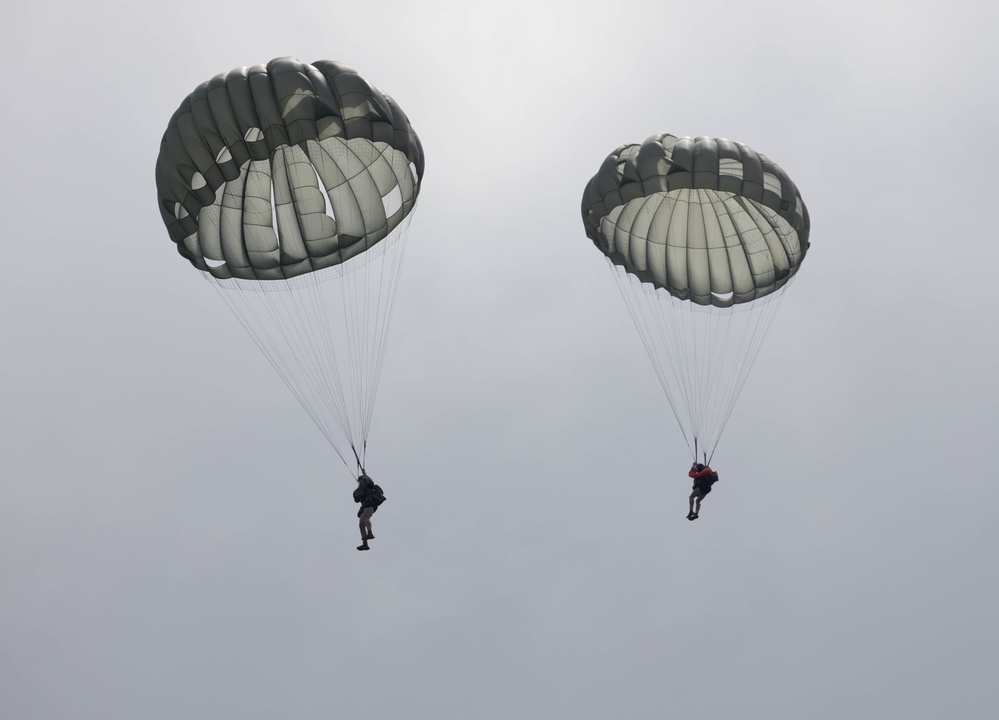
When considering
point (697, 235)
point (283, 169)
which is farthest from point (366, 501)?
point (697, 235)

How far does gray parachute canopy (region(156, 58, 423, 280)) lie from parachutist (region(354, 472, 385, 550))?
13.0 feet

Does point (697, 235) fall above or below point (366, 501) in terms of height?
above

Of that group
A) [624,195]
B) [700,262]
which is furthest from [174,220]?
[700,262]

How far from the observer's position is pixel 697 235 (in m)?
27.6

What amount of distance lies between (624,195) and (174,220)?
8.08 meters

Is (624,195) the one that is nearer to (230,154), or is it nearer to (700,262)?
(700,262)

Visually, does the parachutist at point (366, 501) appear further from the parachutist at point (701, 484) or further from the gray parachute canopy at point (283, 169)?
the parachutist at point (701, 484)

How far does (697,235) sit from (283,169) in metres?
7.99

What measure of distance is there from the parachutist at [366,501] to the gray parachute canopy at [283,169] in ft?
13.0

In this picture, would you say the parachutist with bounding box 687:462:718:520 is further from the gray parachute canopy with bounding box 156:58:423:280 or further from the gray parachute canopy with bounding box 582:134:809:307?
the gray parachute canopy with bounding box 156:58:423:280

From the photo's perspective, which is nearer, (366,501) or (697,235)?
(366,501)

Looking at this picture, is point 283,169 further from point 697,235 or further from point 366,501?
point 697,235

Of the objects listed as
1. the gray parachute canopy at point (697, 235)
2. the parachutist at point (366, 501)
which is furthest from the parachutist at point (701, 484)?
the parachutist at point (366, 501)

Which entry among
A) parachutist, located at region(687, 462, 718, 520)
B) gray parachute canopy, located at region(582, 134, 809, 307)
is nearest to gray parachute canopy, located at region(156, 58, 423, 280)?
gray parachute canopy, located at region(582, 134, 809, 307)
